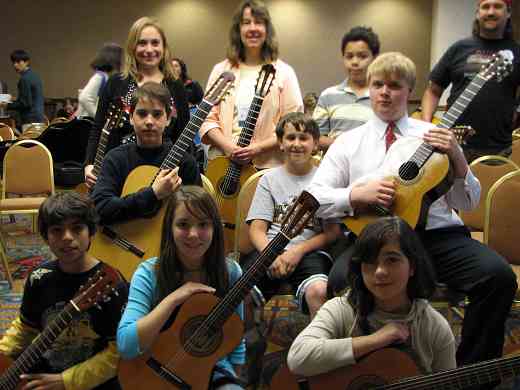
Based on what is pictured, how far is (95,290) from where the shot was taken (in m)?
1.81

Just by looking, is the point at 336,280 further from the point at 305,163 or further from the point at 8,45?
the point at 8,45

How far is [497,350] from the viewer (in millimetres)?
2301

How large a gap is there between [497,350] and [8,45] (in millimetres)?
14216

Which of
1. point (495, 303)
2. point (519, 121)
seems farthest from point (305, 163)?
point (519, 121)

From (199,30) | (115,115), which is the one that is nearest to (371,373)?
(115,115)

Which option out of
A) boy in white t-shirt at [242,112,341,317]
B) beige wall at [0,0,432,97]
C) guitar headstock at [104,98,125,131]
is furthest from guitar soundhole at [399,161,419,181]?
beige wall at [0,0,432,97]

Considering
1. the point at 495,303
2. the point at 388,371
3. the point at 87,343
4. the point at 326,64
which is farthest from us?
the point at 326,64

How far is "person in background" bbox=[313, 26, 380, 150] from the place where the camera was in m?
3.39

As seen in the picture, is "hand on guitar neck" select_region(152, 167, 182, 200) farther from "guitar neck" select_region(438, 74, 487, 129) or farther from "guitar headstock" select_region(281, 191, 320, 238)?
"guitar neck" select_region(438, 74, 487, 129)

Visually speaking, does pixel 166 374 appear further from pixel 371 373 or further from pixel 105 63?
pixel 105 63

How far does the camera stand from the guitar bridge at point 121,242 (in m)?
2.60

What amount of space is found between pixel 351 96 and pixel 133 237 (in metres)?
1.50

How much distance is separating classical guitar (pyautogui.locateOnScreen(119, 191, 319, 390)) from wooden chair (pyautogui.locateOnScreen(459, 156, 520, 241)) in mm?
1696

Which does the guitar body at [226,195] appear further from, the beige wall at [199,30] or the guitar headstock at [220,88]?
the beige wall at [199,30]
